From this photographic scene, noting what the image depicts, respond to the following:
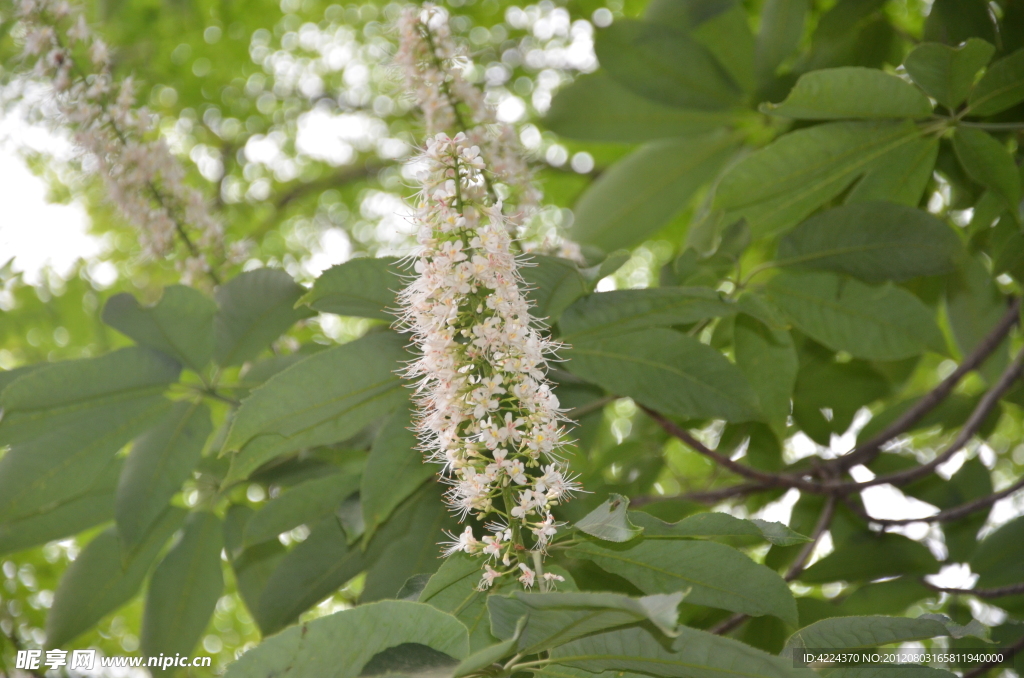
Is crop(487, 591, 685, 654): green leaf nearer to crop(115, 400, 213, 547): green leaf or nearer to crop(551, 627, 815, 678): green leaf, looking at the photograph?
crop(551, 627, 815, 678): green leaf

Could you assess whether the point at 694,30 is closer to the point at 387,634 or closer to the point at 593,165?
the point at 387,634

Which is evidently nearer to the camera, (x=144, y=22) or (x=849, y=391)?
(x=849, y=391)

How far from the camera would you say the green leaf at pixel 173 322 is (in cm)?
151

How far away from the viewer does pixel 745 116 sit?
2.13 m

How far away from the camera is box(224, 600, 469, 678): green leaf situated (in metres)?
0.82

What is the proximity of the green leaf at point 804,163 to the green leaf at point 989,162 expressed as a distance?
0.09 metres

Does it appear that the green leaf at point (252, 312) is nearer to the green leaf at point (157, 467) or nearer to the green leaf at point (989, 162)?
the green leaf at point (157, 467)

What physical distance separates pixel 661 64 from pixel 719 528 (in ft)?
4.59

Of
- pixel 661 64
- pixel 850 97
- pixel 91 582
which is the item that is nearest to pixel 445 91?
pixel 661 64

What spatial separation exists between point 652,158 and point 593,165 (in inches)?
85.3

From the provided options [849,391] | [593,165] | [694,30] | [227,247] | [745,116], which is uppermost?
[694,30]

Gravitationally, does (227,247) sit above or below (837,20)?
below

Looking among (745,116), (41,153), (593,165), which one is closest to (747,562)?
(745,116)

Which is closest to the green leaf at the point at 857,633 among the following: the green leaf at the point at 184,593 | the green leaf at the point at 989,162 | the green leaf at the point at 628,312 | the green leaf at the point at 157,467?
the green leaf at the point at 628,312
